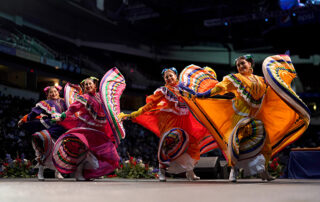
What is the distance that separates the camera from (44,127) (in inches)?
242

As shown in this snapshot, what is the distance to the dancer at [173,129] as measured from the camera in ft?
16.5

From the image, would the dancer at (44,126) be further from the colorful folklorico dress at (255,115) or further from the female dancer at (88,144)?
the colorful folklorico dress at (255,115)

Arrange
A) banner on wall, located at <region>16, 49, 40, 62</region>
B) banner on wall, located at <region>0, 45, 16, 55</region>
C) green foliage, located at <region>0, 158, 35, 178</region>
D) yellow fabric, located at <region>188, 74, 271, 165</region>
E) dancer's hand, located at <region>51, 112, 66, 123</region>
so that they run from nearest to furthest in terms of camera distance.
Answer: yellow fabric, located at <region>188, 74, 271, 165</region> → dancer's hand, located at <region>51, 112, 66, 123</region> → green foliage, located at <region>0, 158, 35, 178</region> → banner on wall, located at <region>0, 45, 16, 55</region> → banner on wall, located at <region>16, 49, 40, 62</region>

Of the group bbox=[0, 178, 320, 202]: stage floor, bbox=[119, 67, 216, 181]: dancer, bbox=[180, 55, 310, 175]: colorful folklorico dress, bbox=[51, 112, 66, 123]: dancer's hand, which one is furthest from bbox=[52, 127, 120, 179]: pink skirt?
bbox=[0, 178, 320, 202]: stage floor

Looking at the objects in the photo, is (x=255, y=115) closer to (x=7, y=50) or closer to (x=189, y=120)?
(x=189, y=120)

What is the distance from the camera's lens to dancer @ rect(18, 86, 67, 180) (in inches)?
233

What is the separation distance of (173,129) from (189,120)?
0.35 metres

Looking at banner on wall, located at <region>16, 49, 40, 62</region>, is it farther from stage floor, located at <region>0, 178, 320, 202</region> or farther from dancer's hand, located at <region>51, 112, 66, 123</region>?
stage floor, located at <region>0, 178, 320, 202</region>

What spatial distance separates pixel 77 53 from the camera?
16.9 metres

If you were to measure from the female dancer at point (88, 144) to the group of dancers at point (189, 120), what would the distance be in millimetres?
Result: 14

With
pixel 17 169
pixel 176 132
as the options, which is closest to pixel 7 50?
pixel 17 169

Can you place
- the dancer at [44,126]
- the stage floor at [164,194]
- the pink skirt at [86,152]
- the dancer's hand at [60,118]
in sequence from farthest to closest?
the dancer at [44,126] → the dancer's hand at [60,118] → the pink skirt at [86,152] → the stage floor at [164,194]

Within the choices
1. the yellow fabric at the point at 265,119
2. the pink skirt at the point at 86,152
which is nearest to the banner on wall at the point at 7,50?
the pink skirt at the point at 86,152

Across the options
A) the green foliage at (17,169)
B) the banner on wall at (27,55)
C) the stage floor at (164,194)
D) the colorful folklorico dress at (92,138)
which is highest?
the banner on wall at (27,55)
